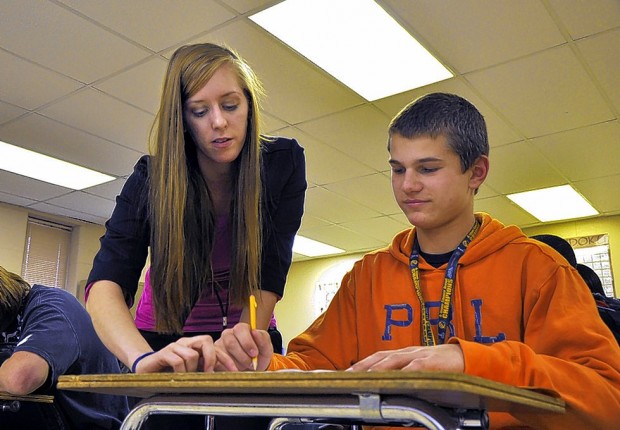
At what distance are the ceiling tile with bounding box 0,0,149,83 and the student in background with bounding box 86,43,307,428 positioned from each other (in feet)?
5.58

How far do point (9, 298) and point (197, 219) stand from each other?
730mm

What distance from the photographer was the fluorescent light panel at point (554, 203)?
16.3 ft

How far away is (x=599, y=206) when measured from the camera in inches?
211

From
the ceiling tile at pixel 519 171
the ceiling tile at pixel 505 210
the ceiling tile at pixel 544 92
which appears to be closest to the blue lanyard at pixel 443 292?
the ceiling tile at pixel 544 92

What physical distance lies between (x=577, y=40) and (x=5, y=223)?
4618mm

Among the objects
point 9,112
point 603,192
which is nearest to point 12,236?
point 9,112

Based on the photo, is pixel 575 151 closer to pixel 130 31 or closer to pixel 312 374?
pixel 130 31

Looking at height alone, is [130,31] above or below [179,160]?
above

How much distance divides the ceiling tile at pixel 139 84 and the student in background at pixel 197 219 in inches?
76.2

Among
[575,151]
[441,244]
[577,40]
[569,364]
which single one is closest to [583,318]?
[569,364]

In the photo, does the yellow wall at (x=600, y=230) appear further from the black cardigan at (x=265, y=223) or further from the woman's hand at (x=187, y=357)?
the woman's hand at (x=187, y=357)

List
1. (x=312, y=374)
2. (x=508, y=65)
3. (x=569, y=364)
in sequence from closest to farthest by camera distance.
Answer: (x=312, y=374)
(x=569, y=364)
(x=508, y=65)

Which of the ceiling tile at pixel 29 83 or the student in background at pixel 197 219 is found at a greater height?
the ceiling tile at pixel 29 83

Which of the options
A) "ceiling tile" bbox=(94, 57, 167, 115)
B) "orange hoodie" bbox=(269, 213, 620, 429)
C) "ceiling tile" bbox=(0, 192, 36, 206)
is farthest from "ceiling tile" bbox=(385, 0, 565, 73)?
"ceiling tile" bbox=(0, 192, 36, 206)
